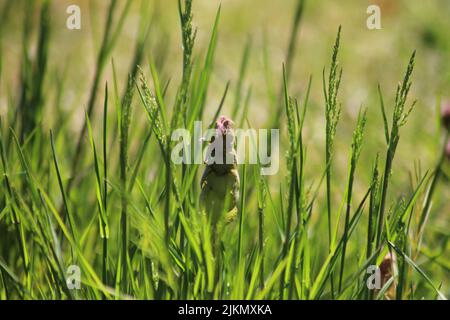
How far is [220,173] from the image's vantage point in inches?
28.8

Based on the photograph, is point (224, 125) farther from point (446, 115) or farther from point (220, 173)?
point (446, 115)

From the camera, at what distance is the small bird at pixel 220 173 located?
2.38 ft

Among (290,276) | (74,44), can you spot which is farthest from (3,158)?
(74,44)

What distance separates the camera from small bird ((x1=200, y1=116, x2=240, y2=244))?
724 millimetres

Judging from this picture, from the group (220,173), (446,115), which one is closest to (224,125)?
(220,173)

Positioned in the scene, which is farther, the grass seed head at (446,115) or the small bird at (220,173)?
the grass seed head at (446,115)

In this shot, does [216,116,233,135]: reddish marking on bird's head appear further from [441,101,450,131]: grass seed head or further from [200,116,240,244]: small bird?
[441,101,450,131]: grass seed head

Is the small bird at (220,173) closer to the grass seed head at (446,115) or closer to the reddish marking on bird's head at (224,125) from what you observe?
the reddish marking on bird's head at (224,125)

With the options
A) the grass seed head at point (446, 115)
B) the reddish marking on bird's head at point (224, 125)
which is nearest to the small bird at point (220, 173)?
the reddish marking on bird's head at point (224, 125)

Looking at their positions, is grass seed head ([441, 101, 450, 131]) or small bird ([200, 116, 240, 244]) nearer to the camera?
small bird ([200, 116, 240, 244])

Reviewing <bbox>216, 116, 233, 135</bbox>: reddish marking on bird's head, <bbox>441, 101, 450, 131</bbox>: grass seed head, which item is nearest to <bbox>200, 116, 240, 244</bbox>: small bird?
<bbox>216, 116, 233, 135</bbox>: reddish marking on bird's head

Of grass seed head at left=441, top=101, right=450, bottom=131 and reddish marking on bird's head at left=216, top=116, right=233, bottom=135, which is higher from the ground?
reddish marking on bird's head at left=216, top=116, right=233, bottom=135
